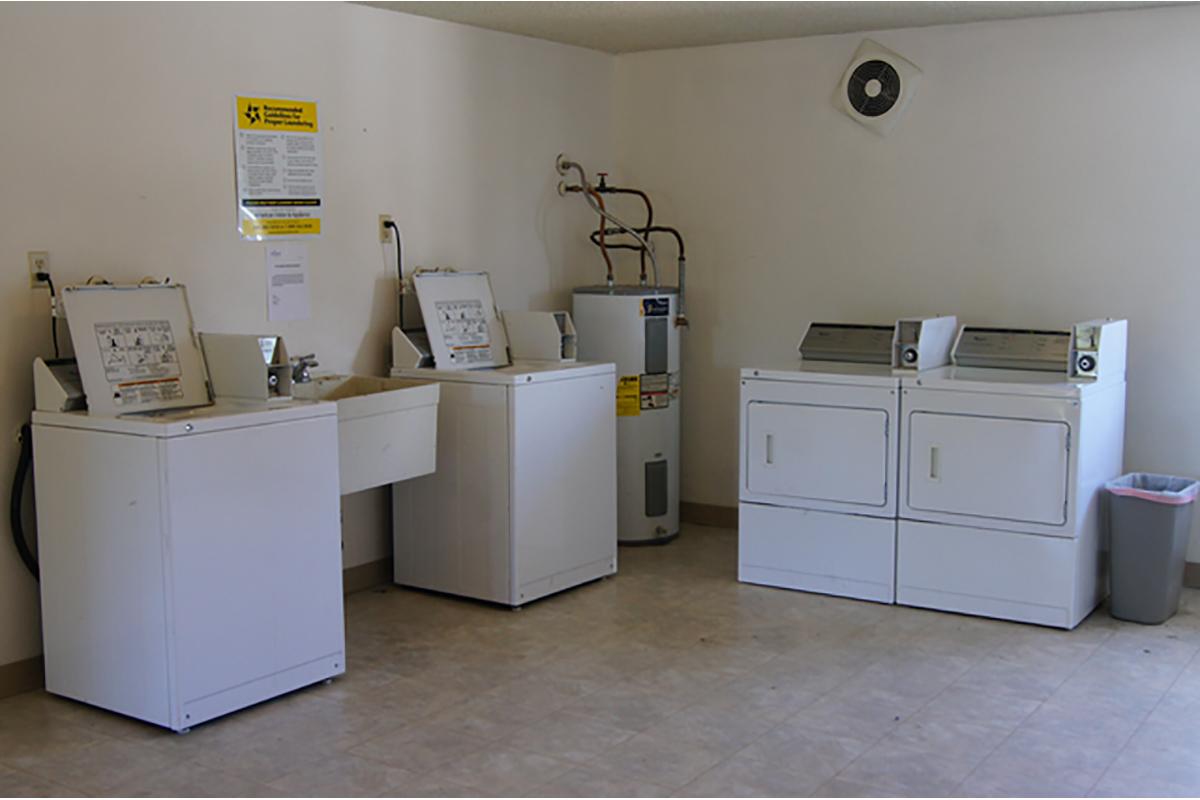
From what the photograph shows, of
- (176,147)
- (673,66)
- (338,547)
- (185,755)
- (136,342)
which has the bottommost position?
(185,755)

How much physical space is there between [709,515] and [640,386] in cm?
94

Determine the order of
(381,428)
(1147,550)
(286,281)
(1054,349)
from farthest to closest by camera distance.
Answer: (1054,349) < (286,281) < (1147,550) < (381,428)

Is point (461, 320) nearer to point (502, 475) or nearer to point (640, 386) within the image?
point (502, 475)

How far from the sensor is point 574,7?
4.92 m

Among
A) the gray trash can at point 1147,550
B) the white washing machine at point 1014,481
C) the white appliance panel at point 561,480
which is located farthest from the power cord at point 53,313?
the gray trash can at point 1147,550

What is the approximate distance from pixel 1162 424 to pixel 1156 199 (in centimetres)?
93

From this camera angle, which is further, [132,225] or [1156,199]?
[1156,199]

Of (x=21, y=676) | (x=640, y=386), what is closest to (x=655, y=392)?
(x=640, y=386)

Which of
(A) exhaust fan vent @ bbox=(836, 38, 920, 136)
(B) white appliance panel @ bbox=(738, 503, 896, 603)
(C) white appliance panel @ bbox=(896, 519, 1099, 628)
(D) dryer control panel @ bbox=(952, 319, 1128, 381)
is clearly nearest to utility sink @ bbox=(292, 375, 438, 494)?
(B) white appliance panel @ bbox=(738, 503, 896, 603)

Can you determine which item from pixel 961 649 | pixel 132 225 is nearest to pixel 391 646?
pixel 132 225

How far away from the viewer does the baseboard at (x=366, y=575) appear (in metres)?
4.97

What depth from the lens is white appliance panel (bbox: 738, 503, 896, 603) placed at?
482cm

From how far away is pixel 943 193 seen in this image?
17.9 feet

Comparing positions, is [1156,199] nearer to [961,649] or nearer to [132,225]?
[961,649]
